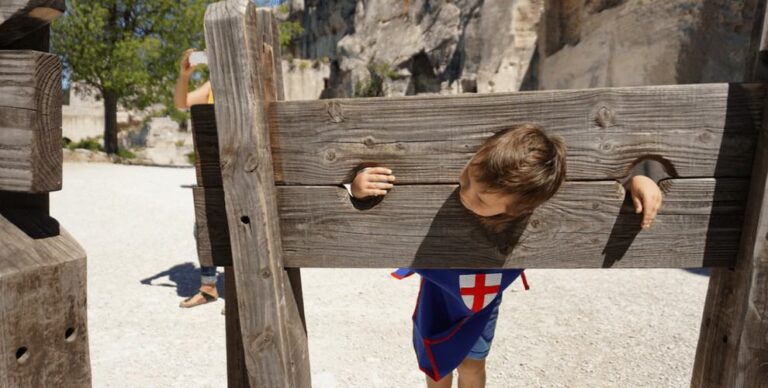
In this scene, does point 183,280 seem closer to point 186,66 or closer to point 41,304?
point 186,66

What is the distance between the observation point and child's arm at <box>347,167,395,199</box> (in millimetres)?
1377

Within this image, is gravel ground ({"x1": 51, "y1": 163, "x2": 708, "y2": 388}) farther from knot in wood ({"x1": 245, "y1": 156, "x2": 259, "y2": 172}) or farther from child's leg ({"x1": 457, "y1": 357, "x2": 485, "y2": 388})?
knot in wood ({"x1": 245, "y1": 156, "x2": 259, "y2": 172})

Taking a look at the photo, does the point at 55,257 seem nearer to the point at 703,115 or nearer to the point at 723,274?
the point at 703,115

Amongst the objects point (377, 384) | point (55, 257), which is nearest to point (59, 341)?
point (55, 257)

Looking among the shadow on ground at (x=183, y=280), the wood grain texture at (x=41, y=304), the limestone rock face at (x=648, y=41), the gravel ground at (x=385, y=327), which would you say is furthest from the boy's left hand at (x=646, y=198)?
the limestone rock face at (x=648, y=41)

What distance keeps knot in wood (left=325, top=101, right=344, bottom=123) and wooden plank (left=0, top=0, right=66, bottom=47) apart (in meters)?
0.63

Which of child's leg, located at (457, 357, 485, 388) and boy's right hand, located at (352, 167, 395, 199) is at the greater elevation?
boy's right hand, located at (352, 167, 395, 199)

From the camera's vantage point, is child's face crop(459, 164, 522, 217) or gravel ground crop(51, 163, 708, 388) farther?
gravel ground crop(51, 163, 708, 388)

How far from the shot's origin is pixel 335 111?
54.2 inches

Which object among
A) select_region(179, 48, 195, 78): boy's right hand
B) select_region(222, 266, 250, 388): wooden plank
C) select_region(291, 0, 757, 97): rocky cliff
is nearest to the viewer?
select_region(222, 266, 250, 388): wooden plank

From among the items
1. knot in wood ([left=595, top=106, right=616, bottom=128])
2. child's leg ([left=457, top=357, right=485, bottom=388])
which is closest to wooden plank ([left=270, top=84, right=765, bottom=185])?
knot in wood ([left=595, top=106, right=616, bottom=128])

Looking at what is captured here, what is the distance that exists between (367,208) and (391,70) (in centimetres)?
2713

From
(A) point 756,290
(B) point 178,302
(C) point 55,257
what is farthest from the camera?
(B) point 178,302

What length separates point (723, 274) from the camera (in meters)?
1.49
